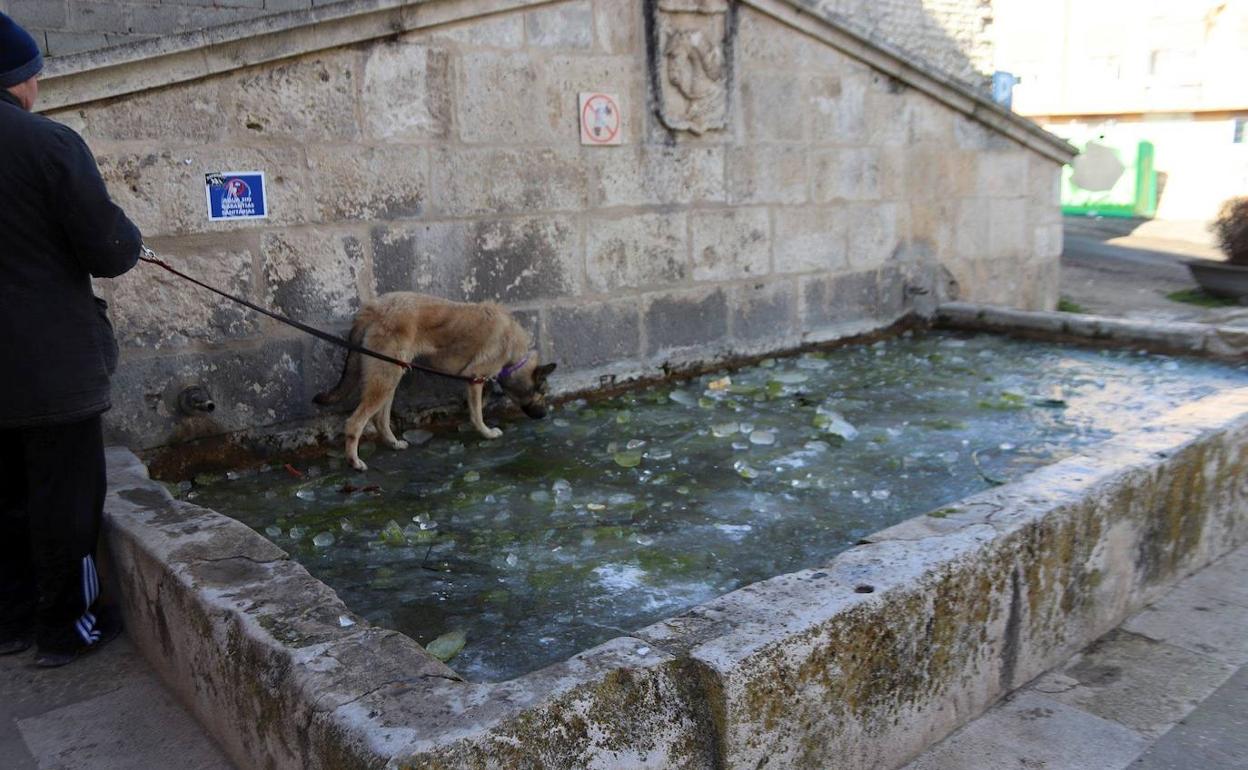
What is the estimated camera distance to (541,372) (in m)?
5.52

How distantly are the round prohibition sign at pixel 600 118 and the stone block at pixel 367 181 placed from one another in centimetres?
116

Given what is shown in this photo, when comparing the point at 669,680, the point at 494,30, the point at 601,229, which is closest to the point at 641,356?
the point at 601,229

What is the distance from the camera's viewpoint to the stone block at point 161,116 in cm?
429

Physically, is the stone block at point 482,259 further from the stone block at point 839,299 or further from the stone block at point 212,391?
the stone block at point 839,299

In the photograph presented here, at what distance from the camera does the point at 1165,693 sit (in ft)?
10.3

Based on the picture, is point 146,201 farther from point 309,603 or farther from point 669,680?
point 669,680

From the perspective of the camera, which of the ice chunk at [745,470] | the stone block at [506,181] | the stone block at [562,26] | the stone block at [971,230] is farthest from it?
the stone block at [971,230]

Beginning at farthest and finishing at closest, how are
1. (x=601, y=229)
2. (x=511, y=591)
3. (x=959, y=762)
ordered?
(x=601, y=229), (x=511, y=591), (x=959, y=762)

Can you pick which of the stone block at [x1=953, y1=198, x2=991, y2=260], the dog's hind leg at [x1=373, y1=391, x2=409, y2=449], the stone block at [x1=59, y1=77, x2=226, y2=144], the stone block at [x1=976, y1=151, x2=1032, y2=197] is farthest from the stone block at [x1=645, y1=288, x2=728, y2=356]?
the stone block at [x1=976, y1=151, x2=1032, y2=197]

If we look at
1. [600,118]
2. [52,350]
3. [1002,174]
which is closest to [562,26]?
[600,118]

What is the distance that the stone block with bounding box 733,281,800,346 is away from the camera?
7.09m

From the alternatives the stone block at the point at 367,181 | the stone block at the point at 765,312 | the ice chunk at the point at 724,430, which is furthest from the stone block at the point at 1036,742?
the stone block at the point at 765,312

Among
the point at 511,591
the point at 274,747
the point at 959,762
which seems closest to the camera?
the point at 274,747

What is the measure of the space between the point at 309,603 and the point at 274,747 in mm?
398
